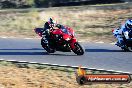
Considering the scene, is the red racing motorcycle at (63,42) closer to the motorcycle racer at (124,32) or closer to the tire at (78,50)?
the tire at (78,50)

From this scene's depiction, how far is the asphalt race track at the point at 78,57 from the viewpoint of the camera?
53.2ft

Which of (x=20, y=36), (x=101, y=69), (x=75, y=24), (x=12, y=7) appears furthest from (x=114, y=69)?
(x=12, y=7)

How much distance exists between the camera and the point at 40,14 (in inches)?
1283

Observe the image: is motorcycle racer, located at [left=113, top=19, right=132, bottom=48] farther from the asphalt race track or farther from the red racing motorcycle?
the red racing motorcycle

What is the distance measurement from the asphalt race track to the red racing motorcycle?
28 cm

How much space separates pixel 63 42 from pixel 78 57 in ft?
3.55

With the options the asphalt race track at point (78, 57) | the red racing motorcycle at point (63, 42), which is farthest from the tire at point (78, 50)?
the asphalt race track at point (78, 57)

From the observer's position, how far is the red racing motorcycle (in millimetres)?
Answer: 17891

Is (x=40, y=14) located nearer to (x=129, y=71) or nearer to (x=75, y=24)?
(x=75, y=24)

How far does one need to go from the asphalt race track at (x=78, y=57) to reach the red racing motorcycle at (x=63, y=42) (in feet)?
0.91

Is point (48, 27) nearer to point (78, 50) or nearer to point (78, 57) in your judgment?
point (78, 50)

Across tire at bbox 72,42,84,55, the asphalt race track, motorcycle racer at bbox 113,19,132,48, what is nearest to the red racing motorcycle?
tire at bbox 72,42,84,55

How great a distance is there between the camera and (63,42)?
18266 millimetres

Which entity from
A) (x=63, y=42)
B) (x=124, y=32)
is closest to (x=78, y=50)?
(x=63, y=42)
